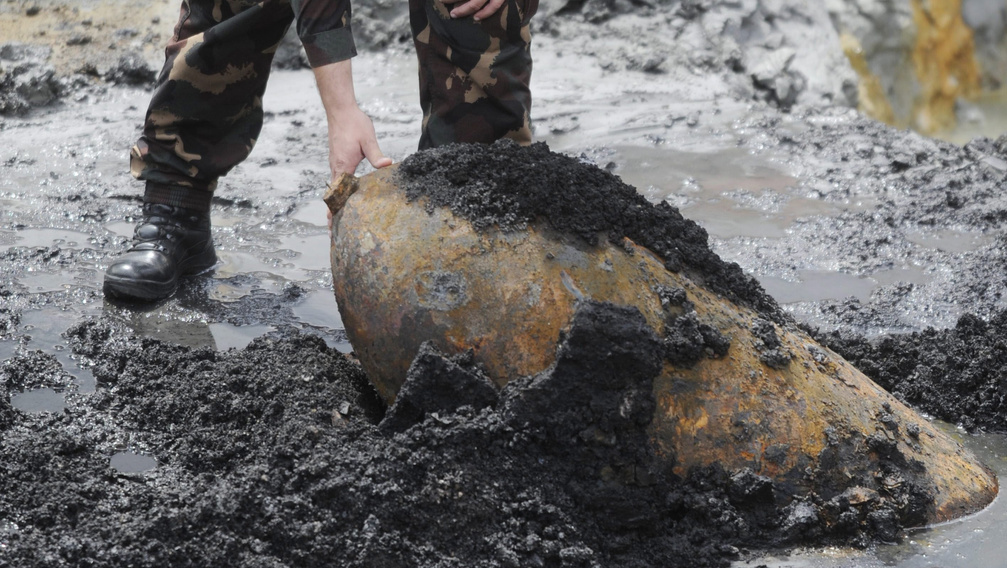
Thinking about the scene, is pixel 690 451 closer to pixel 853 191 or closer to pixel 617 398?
pixel 617 398

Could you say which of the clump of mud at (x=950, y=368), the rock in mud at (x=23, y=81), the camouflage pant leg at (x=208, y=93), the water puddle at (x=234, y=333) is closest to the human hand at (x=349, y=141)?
the water puddle at (x=234, y=333)

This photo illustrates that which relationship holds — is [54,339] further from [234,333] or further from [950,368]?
[950,368]

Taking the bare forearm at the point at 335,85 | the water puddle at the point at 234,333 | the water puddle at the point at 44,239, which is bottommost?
the water puddle at the point at 234,333

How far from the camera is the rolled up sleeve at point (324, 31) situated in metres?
2.53

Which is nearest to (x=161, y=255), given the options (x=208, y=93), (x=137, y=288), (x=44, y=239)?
(x=137, y=288)

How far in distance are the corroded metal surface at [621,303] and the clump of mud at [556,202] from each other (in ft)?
0.12

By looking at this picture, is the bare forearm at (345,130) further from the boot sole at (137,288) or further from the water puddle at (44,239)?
the water puddle at (44,239)

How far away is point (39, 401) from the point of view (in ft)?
8.28

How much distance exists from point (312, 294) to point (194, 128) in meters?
0.73

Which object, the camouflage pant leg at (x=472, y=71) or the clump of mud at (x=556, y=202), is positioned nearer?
the clump of mud at (x=556, y=202)

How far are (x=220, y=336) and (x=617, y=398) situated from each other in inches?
61.2

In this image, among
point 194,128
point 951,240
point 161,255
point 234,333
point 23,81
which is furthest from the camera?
point 23,81

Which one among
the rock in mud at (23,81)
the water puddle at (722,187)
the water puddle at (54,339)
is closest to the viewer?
the water puddle at (54,339)

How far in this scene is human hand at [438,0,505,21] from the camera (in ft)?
9.68
